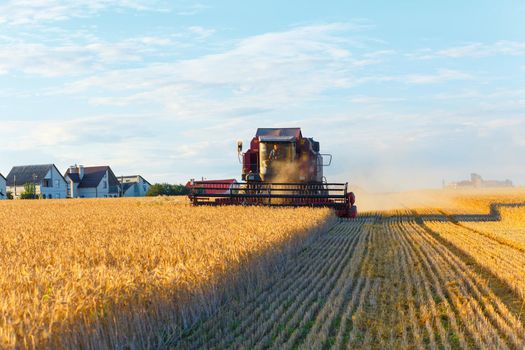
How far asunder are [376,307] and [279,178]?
15461mm

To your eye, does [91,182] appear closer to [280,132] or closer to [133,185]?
[133,185]

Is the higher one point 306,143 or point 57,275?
point 306,143

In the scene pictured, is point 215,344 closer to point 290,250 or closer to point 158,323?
point 158,323

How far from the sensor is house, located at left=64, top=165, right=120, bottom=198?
76.3m

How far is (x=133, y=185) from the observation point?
279 feet

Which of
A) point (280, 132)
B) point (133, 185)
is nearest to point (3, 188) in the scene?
point (133, 185)

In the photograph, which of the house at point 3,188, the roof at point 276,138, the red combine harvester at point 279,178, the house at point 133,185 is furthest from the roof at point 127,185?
the roof at point 276,138

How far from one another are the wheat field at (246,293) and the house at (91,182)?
64913mm

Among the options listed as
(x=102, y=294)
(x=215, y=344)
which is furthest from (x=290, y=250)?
(x=102, y=294)

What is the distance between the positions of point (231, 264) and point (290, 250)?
3.97 meters

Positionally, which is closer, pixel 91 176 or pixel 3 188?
pixel 3 188

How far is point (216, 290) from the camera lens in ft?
24.9

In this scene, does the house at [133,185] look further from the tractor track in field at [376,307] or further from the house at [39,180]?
the tractor track in field at [376,307]

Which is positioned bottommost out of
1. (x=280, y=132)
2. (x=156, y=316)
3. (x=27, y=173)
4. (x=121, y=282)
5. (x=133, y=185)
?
(x=156, y=316)
